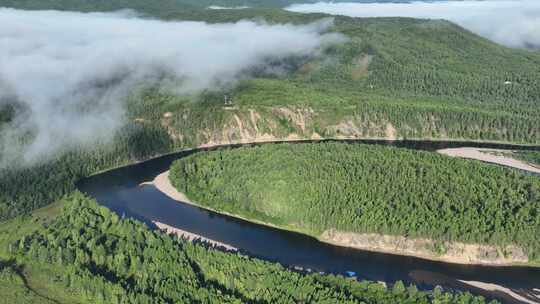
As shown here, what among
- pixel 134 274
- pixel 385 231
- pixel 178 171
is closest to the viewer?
pixel 134 274

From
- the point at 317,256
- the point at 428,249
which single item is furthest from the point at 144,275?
the point at 428,249

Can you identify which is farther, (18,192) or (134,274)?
(18,192)

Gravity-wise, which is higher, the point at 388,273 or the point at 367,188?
the point at 367,188

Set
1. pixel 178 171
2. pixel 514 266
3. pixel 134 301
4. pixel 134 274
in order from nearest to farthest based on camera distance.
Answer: pixel 134 301, pixel 134 274, pixel 514 266, pixel 178 171

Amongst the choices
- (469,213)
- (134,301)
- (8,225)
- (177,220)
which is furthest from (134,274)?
(469,213)

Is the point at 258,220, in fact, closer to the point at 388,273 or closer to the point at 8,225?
the point at 388,273

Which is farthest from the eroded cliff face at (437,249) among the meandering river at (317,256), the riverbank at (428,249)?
the meandering river at (317,256)
